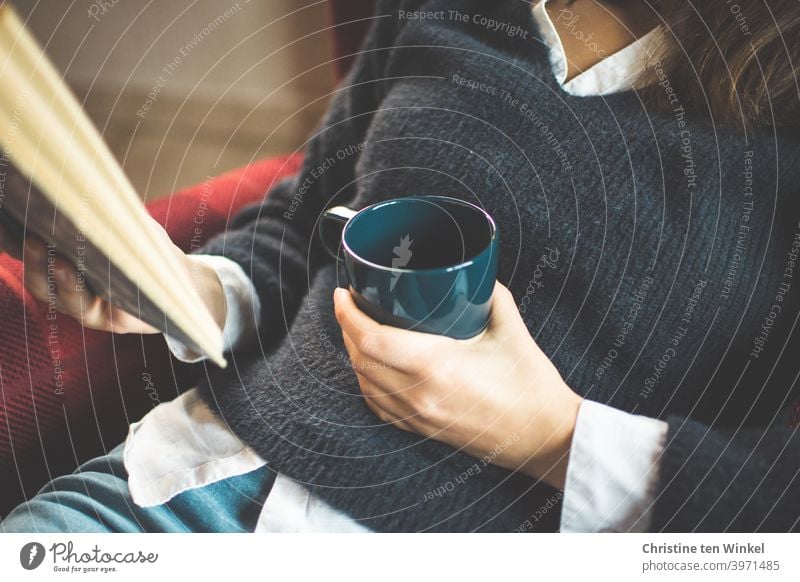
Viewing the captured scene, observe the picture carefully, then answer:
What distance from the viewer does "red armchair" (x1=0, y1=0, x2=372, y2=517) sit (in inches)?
11.1

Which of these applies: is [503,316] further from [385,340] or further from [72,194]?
[72,194]

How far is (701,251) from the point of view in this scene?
269 millimetres

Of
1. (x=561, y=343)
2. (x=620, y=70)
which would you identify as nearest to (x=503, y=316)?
(x=561, y=343)

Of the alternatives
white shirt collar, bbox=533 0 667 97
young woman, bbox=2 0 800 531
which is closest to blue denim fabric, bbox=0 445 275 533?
young woman, bbox=2 0 800 531

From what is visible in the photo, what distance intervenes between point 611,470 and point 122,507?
0.72ft

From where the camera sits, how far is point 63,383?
0.30m

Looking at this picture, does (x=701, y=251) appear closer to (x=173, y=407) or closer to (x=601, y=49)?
(x=601, y=49)

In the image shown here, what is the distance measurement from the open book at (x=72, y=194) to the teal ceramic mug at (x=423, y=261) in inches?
3.0

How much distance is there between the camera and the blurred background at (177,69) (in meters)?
0.25

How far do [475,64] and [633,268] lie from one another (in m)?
0.13

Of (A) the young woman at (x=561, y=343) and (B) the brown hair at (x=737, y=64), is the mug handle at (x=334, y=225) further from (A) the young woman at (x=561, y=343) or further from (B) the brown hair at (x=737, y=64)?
(B) the brown hair at (x=737, y=64)

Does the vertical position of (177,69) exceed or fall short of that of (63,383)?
it exceeds it
